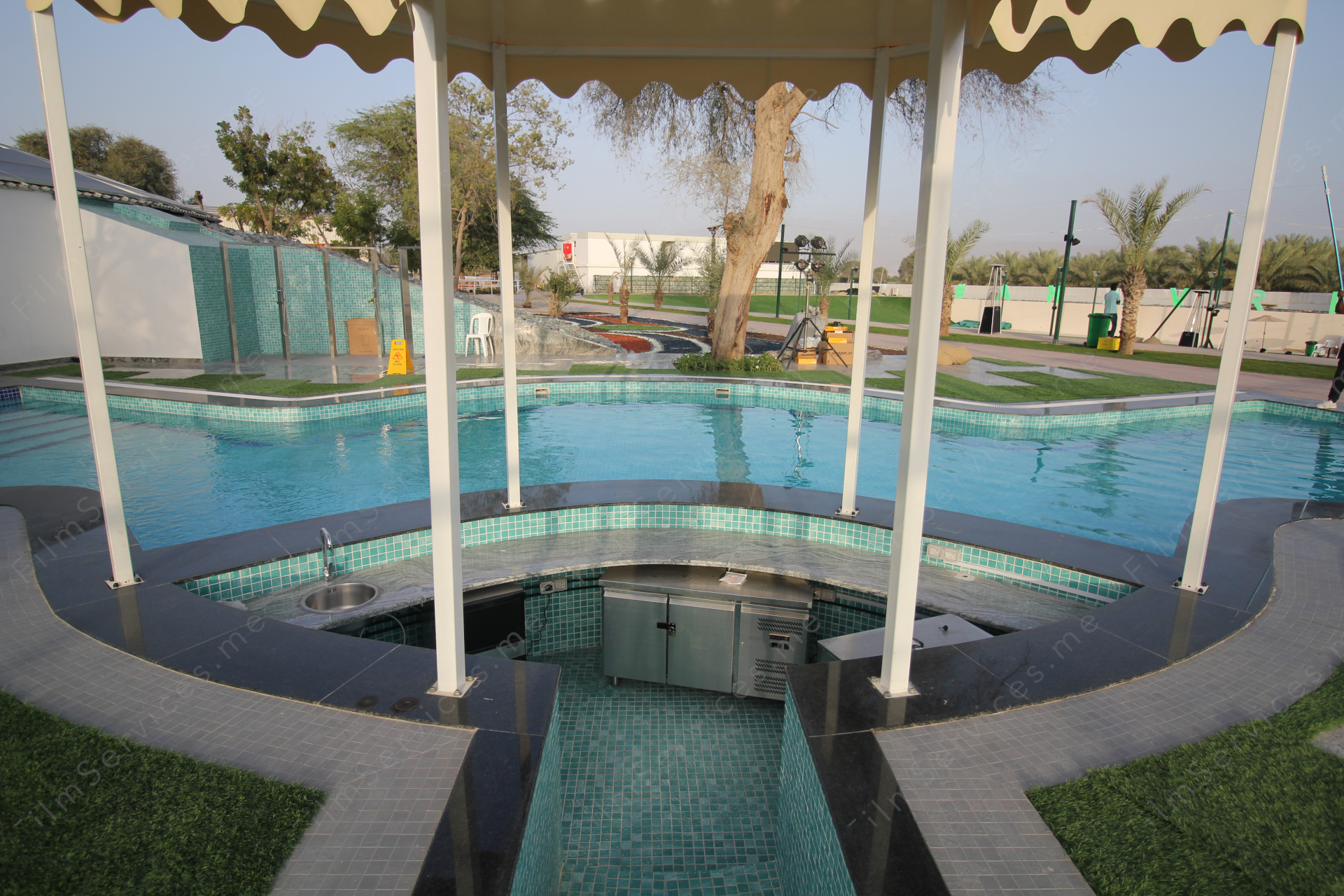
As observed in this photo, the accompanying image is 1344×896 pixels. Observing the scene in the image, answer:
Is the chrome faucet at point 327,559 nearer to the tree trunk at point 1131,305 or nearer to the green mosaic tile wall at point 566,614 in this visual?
the green mosaic tile wall at point 566,614

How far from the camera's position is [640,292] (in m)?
39.2

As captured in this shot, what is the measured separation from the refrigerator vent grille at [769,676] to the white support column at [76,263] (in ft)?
10.0

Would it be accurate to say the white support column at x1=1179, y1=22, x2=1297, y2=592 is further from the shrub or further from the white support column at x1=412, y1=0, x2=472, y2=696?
the shrub

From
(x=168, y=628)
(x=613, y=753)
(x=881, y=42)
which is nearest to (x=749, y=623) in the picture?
(x=613, y=753)

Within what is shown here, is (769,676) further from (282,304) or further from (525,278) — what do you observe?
(525,278)

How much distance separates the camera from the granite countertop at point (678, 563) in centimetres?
342

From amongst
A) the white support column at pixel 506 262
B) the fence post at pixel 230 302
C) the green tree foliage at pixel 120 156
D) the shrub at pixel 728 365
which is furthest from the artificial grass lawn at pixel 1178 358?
the green tree foliage at pixel 120 156

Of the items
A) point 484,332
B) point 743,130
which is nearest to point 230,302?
point 484,332

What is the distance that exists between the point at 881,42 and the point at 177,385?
9934 millimetres

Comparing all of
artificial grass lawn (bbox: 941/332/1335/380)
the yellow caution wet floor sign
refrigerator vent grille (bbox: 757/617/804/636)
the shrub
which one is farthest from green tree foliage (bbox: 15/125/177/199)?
refrigerator vent grille (bbox: 757/617/804/636)

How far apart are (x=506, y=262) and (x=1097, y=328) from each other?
2006 centimetres

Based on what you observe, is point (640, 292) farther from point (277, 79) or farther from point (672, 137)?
point (672, 137)

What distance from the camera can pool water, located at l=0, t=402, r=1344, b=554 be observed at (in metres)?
5.97

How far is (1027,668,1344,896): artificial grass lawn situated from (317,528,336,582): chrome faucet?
3.33m
